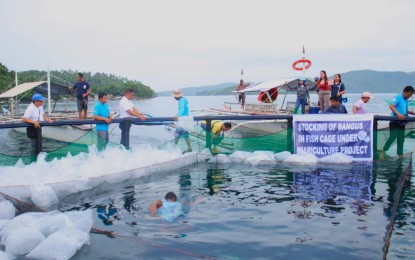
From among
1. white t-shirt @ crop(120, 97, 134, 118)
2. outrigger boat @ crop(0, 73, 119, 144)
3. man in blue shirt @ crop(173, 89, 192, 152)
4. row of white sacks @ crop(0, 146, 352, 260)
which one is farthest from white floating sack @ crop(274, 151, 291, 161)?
outrigger boat @ crop(0, 73, 119, 144)

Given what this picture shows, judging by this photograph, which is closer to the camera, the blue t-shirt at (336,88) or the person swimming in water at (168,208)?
the person swimming in water at (168,208)

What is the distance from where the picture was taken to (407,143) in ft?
35.3

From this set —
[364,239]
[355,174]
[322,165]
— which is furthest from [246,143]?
[364,239]

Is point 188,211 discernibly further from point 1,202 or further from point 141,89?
point 141,89

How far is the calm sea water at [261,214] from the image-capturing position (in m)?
4.96

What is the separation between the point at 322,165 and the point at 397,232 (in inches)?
174

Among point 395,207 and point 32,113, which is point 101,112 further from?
point 395,207

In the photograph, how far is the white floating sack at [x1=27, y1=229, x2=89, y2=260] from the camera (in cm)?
464

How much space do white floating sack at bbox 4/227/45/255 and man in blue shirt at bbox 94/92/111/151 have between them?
391cm

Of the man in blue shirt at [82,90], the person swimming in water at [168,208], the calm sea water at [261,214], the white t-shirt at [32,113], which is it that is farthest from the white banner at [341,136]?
the man in blue shirt at [82,90]

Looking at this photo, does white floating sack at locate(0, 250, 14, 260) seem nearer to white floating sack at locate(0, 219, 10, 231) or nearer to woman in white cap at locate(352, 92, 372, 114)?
white floating sack at locate(0, 219, 10, 231)

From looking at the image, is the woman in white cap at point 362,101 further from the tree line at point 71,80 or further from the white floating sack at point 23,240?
the tree line at point 71,80

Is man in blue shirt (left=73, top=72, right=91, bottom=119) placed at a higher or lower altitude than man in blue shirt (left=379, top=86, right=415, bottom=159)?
higher

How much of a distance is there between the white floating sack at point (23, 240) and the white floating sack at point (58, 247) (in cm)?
19
